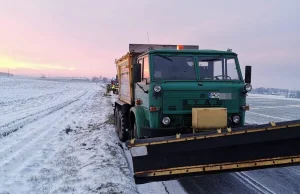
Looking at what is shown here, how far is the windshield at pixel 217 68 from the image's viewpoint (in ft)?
21.1

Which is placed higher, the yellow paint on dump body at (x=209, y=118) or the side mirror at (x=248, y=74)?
the side mirror at (x=248, y=74)

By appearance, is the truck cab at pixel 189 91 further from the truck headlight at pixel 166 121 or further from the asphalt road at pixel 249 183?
the asphalt road at pixel 249 183

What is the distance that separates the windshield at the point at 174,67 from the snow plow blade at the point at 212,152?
6.95 ft

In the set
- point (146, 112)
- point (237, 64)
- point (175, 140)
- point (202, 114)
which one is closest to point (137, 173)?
point (175, 140)

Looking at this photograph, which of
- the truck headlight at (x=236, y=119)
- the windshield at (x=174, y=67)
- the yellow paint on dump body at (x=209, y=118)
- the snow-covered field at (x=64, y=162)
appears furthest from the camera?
the windshield at (x=174, y=67)

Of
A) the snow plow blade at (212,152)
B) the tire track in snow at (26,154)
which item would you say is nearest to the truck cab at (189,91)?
the snow plow blade at (212,152)

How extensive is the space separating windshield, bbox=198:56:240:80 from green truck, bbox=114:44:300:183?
0.02m

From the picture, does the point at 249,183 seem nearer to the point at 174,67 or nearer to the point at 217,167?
the point at 217,167

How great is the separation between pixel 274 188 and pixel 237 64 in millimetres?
2647

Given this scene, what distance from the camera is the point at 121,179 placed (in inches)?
226

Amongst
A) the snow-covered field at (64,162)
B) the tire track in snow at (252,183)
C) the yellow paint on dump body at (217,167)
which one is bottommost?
the tire track in snow at (252,183)

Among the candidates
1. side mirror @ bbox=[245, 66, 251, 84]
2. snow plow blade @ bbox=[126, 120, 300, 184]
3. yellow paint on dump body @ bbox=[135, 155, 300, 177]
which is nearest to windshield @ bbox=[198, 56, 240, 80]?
side mirror @ bbox=[245, 66, 251, 84]

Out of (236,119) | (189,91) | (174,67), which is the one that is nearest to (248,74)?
(236,119)

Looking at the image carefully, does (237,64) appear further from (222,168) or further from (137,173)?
(137,173)
